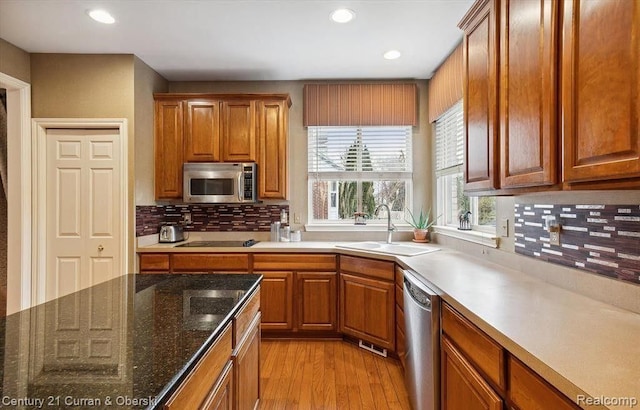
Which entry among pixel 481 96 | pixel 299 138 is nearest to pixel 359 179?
pixel 299 138

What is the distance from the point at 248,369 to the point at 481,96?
1.83m

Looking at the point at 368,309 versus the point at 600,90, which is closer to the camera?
the point at 600,90

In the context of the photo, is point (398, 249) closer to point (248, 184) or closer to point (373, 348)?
point (373, 348)

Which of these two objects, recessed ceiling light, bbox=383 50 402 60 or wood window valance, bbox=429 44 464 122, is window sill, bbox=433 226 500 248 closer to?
wood window valance, bbox=429 44 464 122

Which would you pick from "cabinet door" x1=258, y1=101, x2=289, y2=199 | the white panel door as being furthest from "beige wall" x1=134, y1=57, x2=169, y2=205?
"cabinet door" x1=258, y1=101, x2=289, y2=199

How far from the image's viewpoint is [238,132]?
130 inches

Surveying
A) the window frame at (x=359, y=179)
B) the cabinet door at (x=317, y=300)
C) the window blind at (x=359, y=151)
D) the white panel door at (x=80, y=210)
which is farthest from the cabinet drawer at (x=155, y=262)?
the window blind at (x=359, y=151)

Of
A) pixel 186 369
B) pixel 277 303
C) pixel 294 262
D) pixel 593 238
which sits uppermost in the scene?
pixel 593 238

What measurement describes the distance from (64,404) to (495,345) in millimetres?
1189

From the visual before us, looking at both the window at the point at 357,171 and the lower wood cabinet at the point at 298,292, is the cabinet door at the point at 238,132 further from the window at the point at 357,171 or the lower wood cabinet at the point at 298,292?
the lower wood cabinet at the point at 298,292

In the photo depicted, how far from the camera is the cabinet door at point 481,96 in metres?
1.62

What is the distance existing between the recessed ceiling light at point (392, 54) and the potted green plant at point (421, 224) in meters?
1.54

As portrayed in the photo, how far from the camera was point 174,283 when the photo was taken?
166 cm

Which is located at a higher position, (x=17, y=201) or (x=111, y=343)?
(x=17, y=201)
